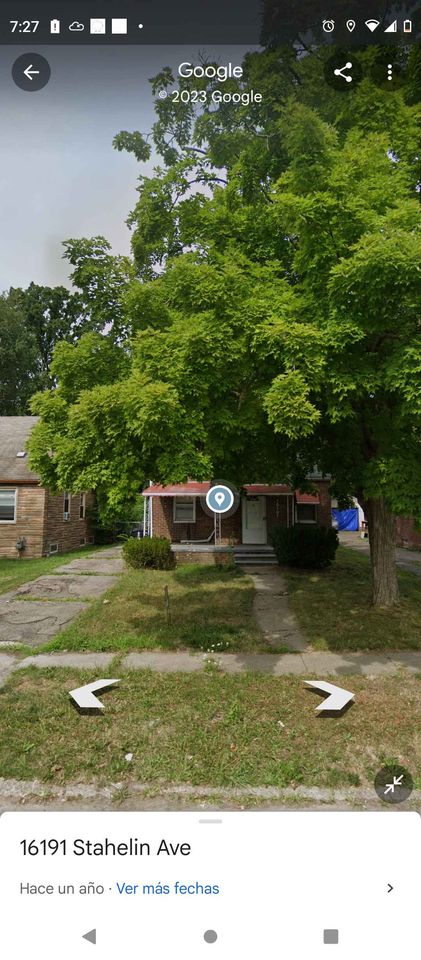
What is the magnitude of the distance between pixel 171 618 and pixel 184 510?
873 cm

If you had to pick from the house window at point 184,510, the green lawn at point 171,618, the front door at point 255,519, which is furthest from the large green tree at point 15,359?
the green lawn at point 171,618

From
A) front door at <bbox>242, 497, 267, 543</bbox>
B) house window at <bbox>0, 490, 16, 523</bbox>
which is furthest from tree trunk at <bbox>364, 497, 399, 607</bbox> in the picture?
house window at <bbox>0, 490, 16, 523</bbox>

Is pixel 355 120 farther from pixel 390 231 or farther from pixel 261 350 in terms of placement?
pixel 261 350

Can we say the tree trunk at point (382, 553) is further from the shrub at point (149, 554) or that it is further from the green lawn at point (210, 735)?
the shrub at point (149, 554)

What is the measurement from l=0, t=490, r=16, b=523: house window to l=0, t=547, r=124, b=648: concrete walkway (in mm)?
3725

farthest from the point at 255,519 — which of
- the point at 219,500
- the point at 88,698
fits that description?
the point at 88,698

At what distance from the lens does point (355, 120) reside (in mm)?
4758

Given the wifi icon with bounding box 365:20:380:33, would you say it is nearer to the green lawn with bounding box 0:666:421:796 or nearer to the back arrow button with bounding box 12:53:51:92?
the back arrow button with bounding box 12:53:51:92

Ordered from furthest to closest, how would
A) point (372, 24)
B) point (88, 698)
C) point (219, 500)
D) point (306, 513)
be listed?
point (306, 513), point (219, 500), point (88, 698), point (372, 24)

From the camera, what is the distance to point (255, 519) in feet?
51.9

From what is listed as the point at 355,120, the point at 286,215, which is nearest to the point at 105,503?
the point at 286,215

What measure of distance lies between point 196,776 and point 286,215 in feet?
16.9

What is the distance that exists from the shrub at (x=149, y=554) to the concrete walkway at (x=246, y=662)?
6.83 m

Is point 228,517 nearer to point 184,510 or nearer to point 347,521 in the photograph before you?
point 184,510
